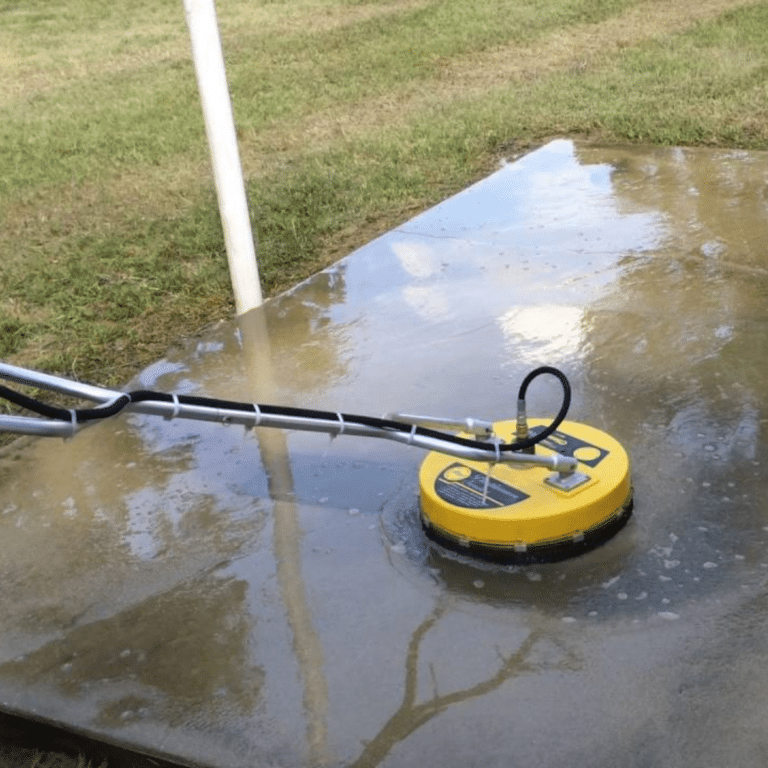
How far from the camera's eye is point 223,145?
4191 millimetres

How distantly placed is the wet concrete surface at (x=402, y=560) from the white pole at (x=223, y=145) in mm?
159

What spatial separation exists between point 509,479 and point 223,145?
1.98 metres

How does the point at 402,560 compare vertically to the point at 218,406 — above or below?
below

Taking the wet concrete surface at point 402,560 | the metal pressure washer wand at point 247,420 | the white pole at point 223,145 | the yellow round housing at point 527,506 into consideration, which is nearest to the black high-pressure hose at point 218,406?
the metal pressure washer wand at point 247,420

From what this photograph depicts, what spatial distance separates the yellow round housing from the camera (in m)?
2.65

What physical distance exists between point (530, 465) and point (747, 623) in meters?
0.59

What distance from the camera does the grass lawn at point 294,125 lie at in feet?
16.3

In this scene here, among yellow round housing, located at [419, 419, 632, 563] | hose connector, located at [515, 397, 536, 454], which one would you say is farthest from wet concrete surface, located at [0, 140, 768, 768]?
hose connector, located at [515, 397, 536, 454]

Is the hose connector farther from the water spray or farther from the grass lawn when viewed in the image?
the grass lawn

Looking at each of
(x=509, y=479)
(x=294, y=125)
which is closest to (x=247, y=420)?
(x=509, y=479)

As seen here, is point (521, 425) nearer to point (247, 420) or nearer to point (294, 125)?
point (247, 420)

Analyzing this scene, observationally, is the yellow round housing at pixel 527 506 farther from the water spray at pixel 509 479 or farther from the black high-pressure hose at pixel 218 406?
the black high-pressure hose at pixel 218 406

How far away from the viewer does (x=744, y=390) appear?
3402mm

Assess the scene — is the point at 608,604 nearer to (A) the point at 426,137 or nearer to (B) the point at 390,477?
(B) the point at 390,477
